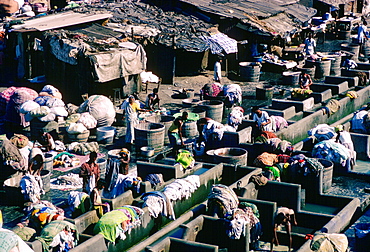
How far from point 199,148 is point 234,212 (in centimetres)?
552

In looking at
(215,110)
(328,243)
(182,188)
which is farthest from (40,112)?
(328,243)

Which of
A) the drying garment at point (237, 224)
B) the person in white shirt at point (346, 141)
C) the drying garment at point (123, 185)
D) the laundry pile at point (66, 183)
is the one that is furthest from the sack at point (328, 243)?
the laundry pile at point (66, 183)

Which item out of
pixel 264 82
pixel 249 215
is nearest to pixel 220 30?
pixel 264 82

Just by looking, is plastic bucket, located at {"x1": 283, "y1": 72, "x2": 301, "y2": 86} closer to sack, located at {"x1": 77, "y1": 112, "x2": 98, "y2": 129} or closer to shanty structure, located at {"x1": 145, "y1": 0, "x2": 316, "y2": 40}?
shanty structure, located at {"x1": 145, "y1": 0, "x2": 316, "y2": 40}

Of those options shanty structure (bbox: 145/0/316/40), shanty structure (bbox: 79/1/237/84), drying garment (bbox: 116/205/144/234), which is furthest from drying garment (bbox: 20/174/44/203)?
shanty structure (bbox: 145/0/316/40)

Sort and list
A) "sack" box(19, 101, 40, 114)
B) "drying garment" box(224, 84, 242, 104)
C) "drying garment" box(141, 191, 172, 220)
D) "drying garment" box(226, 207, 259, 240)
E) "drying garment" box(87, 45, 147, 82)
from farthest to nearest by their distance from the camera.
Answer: "drying garment" box(224, 84, 242, 104) → "drying garment" box(87, 45, 147, 82) → "sack" box(19, 101, 40, 114) → "drying garment" box(141, 191, 172, 220) → "drying garment" box(226, 207, 259, 240)

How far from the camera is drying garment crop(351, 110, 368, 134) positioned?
18.3m

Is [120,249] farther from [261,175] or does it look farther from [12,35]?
[12,35]

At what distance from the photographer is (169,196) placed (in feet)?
42.1

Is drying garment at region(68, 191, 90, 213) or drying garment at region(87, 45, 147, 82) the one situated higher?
drying garment at region(87, 45, 147, 82)

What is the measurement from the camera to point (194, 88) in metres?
24.8

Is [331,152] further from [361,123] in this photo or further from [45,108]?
[45,108]

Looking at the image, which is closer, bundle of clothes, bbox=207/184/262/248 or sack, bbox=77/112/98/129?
bundle of clothes, bbox=207/184/262/248

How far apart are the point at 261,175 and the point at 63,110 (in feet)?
24.3
